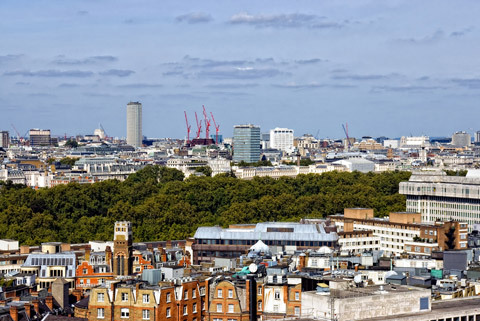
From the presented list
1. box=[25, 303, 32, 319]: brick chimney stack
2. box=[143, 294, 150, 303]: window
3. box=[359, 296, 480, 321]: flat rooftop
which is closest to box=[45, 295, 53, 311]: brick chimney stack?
box=[25, 303, 32, 319]: brick chimney stack

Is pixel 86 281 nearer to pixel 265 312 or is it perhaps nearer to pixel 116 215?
pixel 265 312

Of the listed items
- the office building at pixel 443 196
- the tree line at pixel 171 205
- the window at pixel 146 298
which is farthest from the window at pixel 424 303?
the office building at pixel 443 196

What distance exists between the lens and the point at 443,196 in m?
136

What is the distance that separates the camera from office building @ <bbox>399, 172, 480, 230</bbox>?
132375 mm

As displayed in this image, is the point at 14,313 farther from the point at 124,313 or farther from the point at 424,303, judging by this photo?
the point at 424,303

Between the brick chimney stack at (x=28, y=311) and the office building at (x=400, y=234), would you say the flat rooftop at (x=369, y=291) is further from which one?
the office building at (x=400, y=234)

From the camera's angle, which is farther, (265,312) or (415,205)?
(415,205)

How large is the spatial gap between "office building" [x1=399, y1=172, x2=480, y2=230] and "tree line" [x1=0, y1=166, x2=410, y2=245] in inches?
103

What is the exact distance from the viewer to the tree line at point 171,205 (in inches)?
4781

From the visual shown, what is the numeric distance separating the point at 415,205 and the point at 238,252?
5359 centimetres

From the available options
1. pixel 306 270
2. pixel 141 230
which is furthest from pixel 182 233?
pixel 306 270

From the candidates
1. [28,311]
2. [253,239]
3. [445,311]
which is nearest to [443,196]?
[253,239]

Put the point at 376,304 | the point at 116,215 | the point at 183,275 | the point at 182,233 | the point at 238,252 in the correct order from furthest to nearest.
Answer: the point at 116,215
the point at 182,233
the point at 238,252
the point at 183,275
the point at 376,304

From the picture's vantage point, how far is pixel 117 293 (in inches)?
2105
